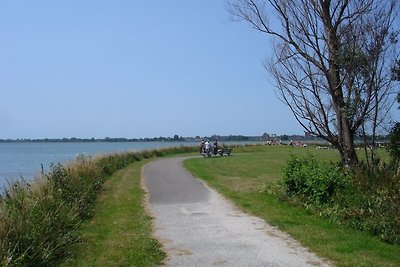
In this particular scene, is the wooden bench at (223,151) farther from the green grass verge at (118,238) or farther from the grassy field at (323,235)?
the green grass verge at (118,238)

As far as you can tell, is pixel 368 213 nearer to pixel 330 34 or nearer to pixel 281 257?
pixel 281 257

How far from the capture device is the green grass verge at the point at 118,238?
8141 mm

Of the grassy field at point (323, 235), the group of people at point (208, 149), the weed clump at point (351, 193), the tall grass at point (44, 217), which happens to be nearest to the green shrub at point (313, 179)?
the weed clump at point (351, 193)

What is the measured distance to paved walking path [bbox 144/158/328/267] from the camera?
8016 mm

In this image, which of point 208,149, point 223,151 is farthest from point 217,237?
point 223,151

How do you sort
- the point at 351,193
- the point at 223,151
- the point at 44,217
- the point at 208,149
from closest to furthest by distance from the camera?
the point at 44,217
the point at 351,193
the point at 208,149
the point at 223,151

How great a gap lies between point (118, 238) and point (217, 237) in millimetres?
1919

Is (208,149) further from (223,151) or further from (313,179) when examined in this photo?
(313,179)

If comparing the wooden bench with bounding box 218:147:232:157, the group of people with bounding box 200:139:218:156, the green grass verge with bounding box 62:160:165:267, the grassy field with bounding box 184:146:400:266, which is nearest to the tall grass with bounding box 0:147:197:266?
the green grass verge with bounding box 62:160:165:267

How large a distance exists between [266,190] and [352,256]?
9127 millimetres

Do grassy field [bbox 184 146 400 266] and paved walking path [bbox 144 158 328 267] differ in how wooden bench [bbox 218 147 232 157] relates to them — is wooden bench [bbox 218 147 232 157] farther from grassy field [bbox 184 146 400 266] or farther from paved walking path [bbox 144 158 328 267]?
paved walking path [bbox 144 158 328 267]

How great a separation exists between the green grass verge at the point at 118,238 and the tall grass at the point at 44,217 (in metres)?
0.28

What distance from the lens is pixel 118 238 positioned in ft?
32.6

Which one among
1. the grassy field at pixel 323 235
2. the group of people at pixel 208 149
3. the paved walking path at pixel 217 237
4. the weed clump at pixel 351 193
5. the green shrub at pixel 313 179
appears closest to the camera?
the paved walking path at pixel 217 237
